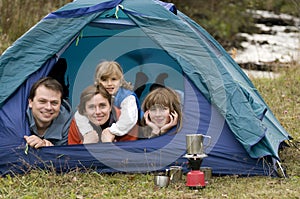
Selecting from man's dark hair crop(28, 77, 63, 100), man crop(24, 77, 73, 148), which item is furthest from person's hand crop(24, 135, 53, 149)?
man's dark hair crop(28, 77, 63, 100)

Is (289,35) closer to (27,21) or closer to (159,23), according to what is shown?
(27,21)

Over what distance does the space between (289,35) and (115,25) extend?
990cm

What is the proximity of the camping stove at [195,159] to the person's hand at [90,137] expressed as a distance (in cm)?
79

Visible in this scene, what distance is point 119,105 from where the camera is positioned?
4.36 m

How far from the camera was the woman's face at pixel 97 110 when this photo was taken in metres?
4.27

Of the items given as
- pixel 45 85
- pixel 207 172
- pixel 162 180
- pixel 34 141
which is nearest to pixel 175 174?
pixel 162 180

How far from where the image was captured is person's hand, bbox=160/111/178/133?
13.7 feet

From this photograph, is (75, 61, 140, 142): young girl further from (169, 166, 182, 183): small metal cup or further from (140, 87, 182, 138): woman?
(169, 166, 182, 183): small metal cup

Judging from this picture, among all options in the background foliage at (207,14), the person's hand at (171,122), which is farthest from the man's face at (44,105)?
the background foliage at (207,14)

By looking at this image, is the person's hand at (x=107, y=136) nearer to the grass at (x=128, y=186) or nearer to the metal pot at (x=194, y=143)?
the grass at (x=128, y=186)

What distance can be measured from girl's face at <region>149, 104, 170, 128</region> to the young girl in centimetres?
11

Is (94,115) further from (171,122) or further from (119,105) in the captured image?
(171,122)

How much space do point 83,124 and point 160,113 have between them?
557 mm

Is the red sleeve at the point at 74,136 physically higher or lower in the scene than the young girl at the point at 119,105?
lower
